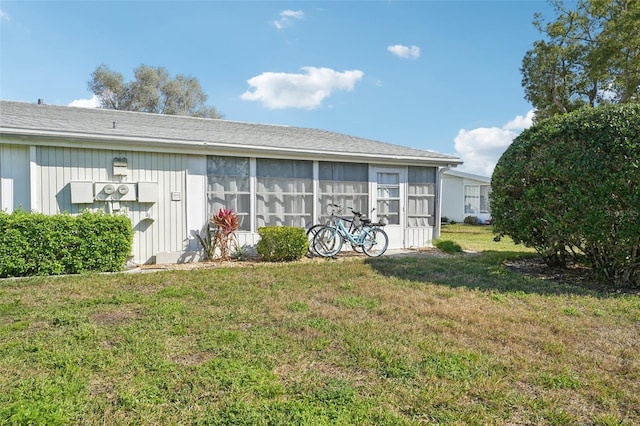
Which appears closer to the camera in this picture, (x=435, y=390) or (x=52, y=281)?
(x=435, y=390)

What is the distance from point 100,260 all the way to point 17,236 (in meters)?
1.13

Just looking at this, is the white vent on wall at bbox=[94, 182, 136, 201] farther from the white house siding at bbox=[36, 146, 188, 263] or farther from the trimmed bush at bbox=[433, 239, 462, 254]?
the trimmed bush at bbox=[433, 239, 462, 254]

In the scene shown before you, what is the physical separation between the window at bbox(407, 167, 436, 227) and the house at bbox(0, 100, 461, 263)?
0.09 feet

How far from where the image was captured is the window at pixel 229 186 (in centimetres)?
765

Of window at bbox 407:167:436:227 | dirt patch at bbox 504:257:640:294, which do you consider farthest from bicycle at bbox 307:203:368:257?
dirt patch at bbox 504:257:640:294

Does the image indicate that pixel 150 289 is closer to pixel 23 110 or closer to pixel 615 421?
pixel 615 421

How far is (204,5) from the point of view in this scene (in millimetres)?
8828

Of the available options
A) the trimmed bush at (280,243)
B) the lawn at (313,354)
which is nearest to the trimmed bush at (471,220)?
the trimmed bush at (280,243)

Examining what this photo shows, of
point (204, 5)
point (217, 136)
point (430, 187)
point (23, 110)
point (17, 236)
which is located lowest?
point (17, 236)

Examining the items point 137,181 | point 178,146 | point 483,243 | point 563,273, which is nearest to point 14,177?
point 137,181

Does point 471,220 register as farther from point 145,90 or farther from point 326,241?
point 145,90

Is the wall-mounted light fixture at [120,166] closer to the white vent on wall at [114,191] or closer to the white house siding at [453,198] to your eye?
the white vent on wall at [114,191]

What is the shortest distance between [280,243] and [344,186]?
2.40m

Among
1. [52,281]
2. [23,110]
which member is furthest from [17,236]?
[23,110]
